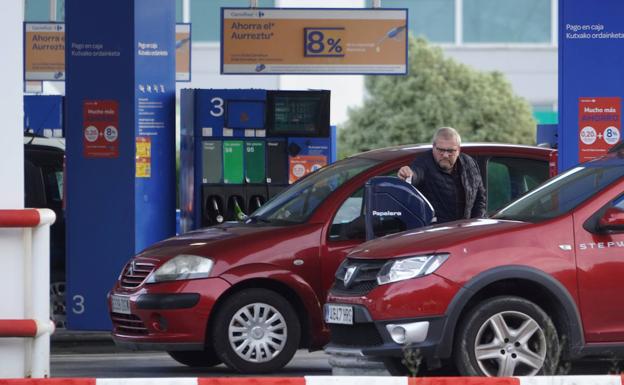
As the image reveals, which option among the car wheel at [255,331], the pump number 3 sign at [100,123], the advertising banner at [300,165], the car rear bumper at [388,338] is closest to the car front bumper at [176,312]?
the car wheel at [255,331]

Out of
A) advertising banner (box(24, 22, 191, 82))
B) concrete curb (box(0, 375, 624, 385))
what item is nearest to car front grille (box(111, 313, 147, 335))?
concrete curb (box(0, 375, 624, 385))

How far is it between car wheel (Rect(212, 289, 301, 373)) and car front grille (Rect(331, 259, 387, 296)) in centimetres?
163

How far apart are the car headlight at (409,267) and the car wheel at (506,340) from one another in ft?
1.17

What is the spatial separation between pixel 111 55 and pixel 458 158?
4.63 m

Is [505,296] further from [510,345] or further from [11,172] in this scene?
[11,172]

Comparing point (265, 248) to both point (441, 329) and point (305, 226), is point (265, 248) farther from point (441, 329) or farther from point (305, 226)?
point (441, 329)

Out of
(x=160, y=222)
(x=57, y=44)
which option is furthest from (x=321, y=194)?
(x=57, y=44)

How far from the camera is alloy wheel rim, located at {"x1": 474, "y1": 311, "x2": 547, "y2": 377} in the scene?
924 cm

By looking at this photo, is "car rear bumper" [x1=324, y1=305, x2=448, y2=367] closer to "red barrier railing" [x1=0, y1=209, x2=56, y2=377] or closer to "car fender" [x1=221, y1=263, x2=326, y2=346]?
"car fender" [x1=221, y1=263, x2=326, y2=346]

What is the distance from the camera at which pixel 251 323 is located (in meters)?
11.7

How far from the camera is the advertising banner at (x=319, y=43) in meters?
21.0

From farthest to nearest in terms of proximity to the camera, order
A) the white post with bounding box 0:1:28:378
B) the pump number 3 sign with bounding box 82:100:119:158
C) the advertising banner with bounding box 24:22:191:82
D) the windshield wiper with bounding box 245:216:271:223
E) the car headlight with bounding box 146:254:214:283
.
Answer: the advertising banner with bounding box 24:22:191:82
the pump number 3 sign with bounding box 82:100:119:158
the windshield wiper with bounding box 245:216:271:223
the car headlight with bounding box 146:254:214:283
the white post with bounding box 0:1:28:378

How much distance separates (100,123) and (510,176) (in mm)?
4483

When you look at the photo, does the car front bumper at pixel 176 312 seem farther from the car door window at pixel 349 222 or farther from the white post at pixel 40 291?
the white post at pixel 40 291
